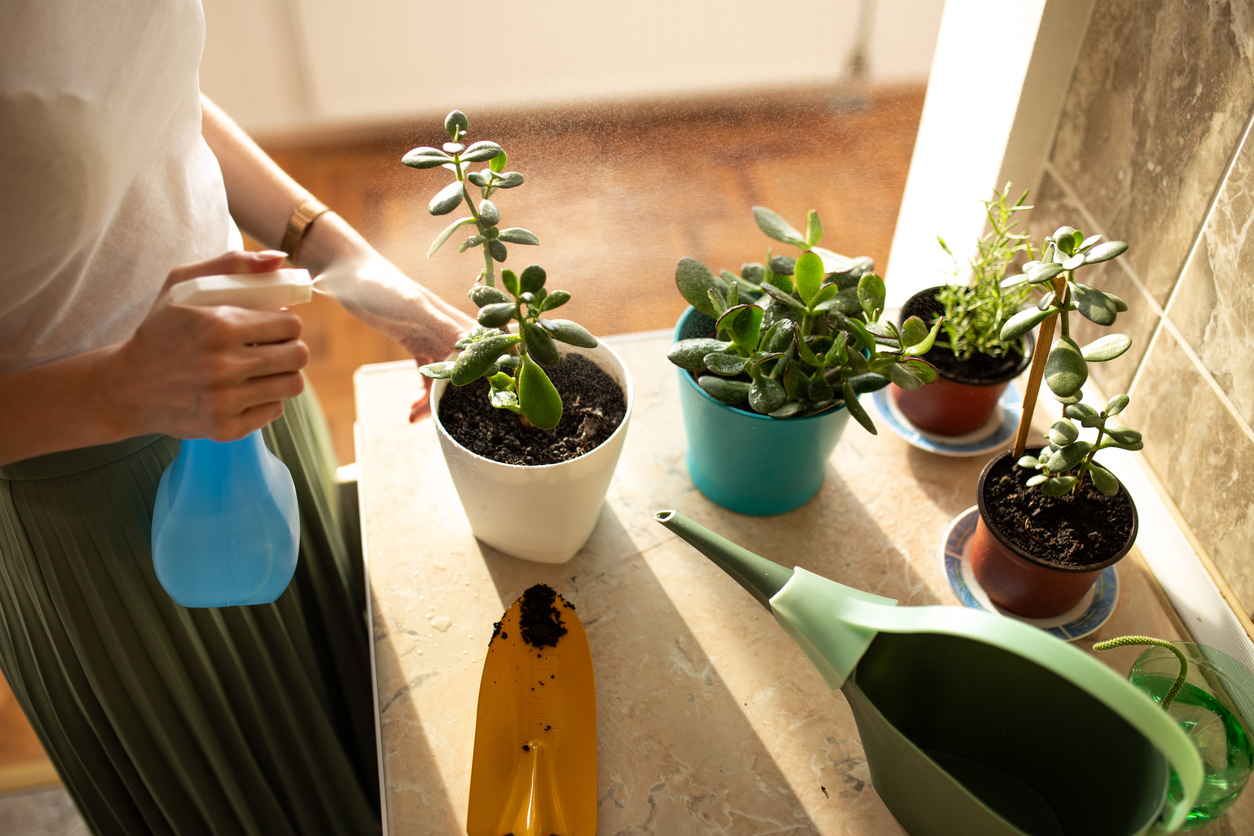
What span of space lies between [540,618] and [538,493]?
0.33 ft

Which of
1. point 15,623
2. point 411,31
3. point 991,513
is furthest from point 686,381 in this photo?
point 15,623

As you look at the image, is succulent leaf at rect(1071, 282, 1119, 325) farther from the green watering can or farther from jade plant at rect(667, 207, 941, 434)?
the green watering can

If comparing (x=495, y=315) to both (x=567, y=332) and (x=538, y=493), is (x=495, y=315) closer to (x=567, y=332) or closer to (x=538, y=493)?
(x=567, y=332)

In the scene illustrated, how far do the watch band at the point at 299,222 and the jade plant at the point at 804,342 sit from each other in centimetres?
34

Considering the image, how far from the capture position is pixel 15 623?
673 millimetres

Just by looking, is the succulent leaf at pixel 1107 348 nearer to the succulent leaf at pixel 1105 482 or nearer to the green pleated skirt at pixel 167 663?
the succulent leaf at pixel 1105 482

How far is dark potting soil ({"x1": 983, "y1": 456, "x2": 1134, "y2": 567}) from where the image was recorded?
63 centimetres

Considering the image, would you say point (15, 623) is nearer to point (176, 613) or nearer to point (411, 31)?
point (176, 613)

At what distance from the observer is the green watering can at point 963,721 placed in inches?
17.9

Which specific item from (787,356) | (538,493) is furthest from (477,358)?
(787,356)

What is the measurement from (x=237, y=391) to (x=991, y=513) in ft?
1.78

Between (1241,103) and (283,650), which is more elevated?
(1241,103)

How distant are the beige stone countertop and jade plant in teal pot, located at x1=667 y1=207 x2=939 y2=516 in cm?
10

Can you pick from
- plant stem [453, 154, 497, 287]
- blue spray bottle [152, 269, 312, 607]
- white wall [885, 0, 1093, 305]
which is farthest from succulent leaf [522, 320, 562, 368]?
white wall [885, 0, 1093, 305]
